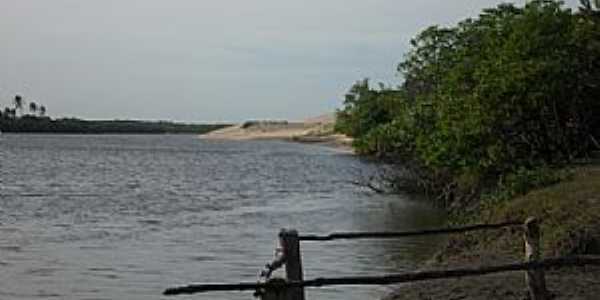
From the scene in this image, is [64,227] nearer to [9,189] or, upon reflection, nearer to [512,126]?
[512,126]

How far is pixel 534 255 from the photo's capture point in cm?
1183

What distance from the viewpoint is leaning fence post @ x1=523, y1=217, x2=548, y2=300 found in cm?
1186

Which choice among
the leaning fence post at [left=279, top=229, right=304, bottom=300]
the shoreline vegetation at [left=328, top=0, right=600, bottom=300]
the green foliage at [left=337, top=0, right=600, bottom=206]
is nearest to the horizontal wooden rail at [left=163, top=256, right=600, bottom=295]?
the leaning fence post at [left=279, top=229, right=304, bottom=300]

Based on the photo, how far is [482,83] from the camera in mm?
27703

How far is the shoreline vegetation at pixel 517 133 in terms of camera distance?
1758cm

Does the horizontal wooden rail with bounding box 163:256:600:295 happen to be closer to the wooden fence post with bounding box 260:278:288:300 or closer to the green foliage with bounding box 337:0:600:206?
the wooden fence post with bounding box 260:278:288:300

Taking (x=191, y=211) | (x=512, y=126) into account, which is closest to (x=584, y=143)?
(x=512, y=126)

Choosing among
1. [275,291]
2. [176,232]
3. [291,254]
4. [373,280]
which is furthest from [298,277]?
[176,232]

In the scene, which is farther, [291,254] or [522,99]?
[522,99]

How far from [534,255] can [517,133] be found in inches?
682

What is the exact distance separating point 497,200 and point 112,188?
30179 mm

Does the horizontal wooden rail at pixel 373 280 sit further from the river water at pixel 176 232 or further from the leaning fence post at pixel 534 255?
the river water at pixel 176 232

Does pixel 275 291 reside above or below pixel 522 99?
Answer: below

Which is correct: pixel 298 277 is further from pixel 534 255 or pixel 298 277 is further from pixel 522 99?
pixel 522 99
